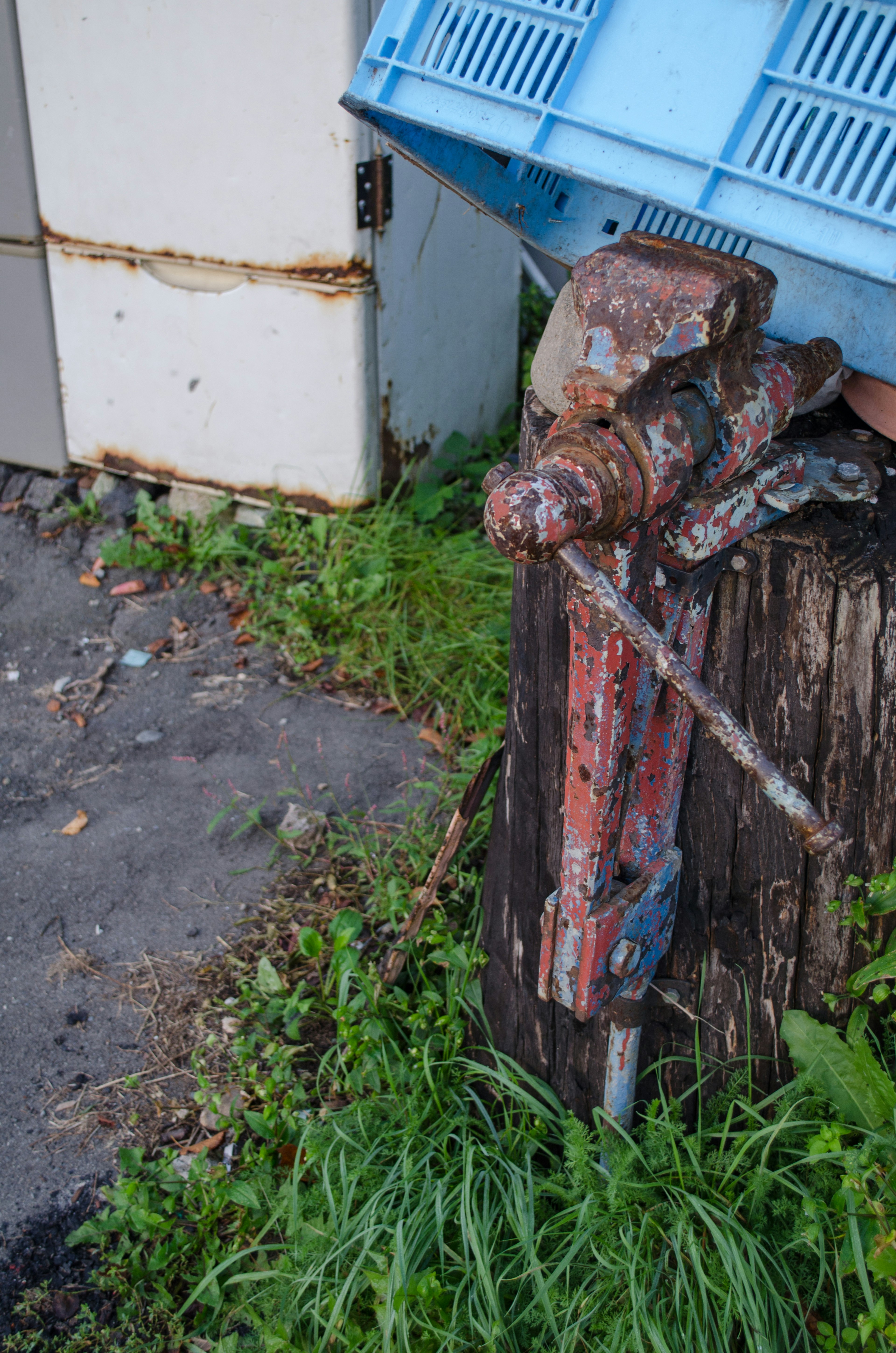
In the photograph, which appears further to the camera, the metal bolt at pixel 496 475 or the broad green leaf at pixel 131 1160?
the broad green leaf at pixel 131 1160

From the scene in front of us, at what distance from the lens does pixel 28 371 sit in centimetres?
407

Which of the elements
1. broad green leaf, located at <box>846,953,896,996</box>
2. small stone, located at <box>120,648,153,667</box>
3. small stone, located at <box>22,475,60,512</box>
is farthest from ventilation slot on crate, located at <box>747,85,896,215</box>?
small stone, located at <box>22,475,60,512</box>

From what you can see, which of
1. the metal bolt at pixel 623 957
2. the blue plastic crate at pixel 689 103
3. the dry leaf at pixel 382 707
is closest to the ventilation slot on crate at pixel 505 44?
the blue plastic crate at pixel 689 103

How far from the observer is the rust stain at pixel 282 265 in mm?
3275

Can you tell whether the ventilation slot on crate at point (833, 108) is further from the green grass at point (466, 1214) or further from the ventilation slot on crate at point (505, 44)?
the green grass at point (466, 1214)

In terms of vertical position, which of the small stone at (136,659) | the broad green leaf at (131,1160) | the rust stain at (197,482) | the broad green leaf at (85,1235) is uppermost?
the rust stain at (197,482)

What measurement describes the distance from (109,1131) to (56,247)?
3157 millimetres

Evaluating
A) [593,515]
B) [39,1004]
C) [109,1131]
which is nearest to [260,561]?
[39,1004]

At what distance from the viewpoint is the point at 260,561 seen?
12.5 ft

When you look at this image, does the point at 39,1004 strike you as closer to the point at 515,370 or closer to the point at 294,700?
the point at 294,700

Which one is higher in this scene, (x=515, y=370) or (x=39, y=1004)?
(x=515, y=370)

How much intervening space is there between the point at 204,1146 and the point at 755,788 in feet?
4.33

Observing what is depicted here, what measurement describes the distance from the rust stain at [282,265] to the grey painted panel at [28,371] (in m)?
0.31

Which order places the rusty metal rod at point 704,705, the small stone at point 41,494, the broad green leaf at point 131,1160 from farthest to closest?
the small stone at point 41,494
the broad green leaf at point 131,1160
the rusty metal rod at point 704,705
